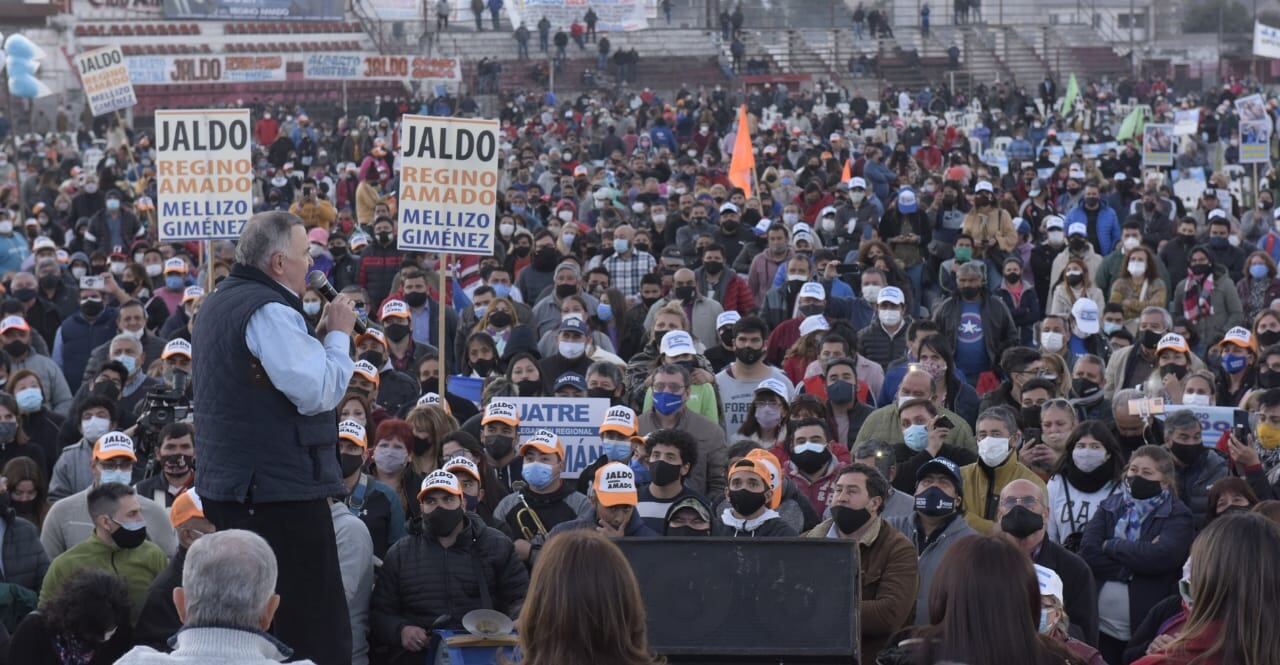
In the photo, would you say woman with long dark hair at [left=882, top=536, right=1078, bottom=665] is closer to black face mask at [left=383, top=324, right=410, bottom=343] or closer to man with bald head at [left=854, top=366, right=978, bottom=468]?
Result: man with bald head at [left=854, top=366, right=978, bottom=468]

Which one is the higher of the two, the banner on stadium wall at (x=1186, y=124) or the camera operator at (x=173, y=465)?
the banner on stadium wall at (x=1186, y=124)

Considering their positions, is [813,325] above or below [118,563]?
above

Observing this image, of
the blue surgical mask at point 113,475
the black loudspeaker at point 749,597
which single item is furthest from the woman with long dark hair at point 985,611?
the blue surgical mask at point 113,475

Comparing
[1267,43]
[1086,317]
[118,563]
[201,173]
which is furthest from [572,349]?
[1267,43]

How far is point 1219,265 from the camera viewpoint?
Answer: 58.2 feet

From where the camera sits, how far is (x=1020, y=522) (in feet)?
27.9

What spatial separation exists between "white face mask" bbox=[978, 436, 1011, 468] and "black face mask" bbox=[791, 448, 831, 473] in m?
1.13

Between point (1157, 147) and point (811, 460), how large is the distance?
2125 centimetres

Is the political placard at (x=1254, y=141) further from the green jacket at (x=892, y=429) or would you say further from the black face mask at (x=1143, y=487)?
the black face mask at (x=1143, y=487)

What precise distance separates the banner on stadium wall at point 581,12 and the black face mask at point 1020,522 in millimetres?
51031

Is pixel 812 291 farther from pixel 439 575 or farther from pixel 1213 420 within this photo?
pixel 439 575

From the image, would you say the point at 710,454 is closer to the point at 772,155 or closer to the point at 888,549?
the point at 888,549

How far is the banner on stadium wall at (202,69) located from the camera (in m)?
47.2

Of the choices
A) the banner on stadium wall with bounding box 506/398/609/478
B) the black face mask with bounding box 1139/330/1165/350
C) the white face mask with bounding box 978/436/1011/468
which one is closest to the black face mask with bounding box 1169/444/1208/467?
the white face mask with bounding box 978/436/1011/468
